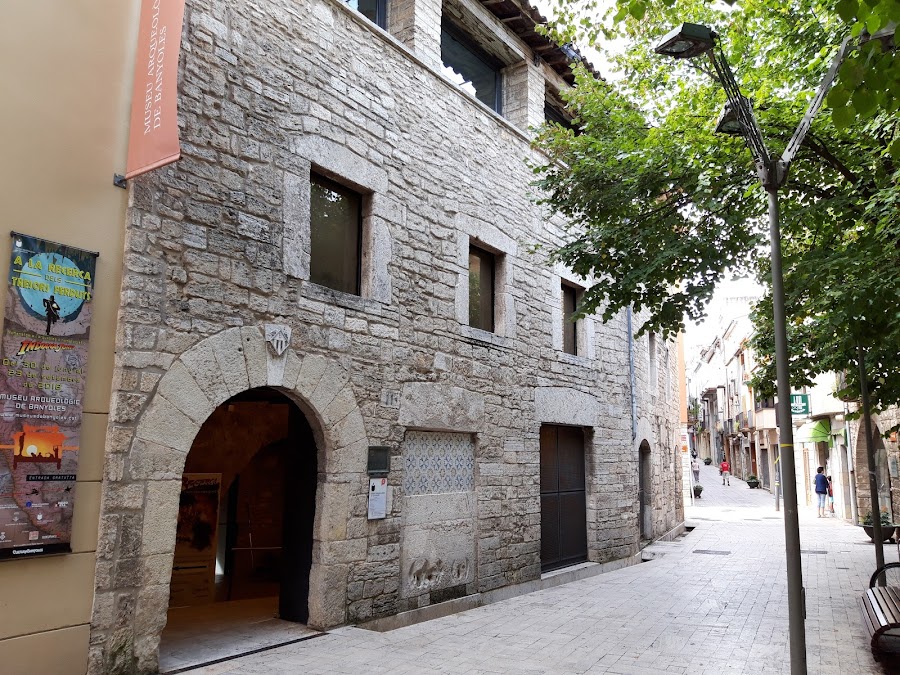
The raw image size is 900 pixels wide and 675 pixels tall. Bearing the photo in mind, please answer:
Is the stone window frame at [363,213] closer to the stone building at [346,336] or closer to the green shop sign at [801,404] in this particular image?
the stone building at [346,336]

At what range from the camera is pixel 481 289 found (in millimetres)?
8562

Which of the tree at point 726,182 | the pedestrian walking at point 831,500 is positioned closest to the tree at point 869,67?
the tree at point 726,182

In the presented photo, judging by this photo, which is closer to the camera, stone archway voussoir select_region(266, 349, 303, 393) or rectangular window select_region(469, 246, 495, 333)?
stone archway voussoir select_region(266, 349, 303, 393)

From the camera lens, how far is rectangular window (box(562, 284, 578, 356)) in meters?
10.4

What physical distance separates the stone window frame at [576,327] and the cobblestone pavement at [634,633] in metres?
3.22

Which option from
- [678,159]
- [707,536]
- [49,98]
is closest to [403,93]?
[678,159]

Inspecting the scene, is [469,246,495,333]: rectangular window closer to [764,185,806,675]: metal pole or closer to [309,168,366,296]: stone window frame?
[309,168,366,296]: stone window frame

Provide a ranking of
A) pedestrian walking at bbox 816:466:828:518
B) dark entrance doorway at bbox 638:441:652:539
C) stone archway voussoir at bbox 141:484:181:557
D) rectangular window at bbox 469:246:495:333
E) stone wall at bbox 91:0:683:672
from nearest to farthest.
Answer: stone archway voussoir at bbox 141:484:181:557 < stone wall at bbox 91:0:683:672 < rectangular window at bbox 469:246:495:333 < dark entrance doorway at bbox 638:441:652:539 < pedestrian walking at bbox 816:466:828:518

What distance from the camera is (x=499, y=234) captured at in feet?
28.4

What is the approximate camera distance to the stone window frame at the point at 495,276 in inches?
306

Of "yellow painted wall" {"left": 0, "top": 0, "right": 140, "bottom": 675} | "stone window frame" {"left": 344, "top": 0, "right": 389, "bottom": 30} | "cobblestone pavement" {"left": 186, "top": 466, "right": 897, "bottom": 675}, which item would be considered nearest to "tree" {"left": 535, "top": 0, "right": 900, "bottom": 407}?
"stone window frame" {"left": 344, "top": 0, "right": 389, "bottom": 30}

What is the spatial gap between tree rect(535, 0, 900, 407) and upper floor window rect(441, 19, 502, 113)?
114 cm

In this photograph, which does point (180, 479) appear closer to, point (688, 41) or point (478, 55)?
point (688, 41)

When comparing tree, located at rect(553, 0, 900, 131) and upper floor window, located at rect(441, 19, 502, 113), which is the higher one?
upper floor window, located at rect(441, 19, 502, 113)
